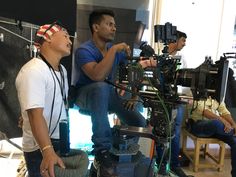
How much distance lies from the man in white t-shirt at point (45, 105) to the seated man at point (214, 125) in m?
1.57

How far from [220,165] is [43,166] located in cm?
216

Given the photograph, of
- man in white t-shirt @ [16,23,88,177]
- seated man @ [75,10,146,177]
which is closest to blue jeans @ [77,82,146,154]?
seated man @ [75,10,146,177]

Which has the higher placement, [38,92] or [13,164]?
[38,92]

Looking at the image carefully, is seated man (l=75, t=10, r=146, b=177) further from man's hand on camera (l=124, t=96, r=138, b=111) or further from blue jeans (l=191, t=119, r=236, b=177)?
blue jeans (l=191, t=119, r=236, b=177)

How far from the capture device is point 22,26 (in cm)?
201

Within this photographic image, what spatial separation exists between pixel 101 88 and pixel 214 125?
4.61 ft

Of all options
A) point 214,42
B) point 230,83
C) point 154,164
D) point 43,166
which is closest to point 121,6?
point 214,42

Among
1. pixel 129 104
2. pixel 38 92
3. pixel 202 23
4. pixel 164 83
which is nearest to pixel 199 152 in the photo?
pixel 129 104

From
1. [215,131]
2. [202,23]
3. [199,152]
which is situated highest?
[202,23]

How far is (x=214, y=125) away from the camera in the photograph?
2.66 m

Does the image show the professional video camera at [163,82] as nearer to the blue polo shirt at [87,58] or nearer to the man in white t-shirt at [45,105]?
the blue polo shirt at [87,58]

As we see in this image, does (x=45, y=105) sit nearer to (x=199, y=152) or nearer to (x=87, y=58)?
(x=87, y=58)

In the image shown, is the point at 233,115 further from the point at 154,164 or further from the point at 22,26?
the point at 22,26

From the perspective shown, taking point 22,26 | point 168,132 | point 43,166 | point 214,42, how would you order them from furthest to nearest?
point 214,42 < point 22,26 < point 168,132 < point 43,166
